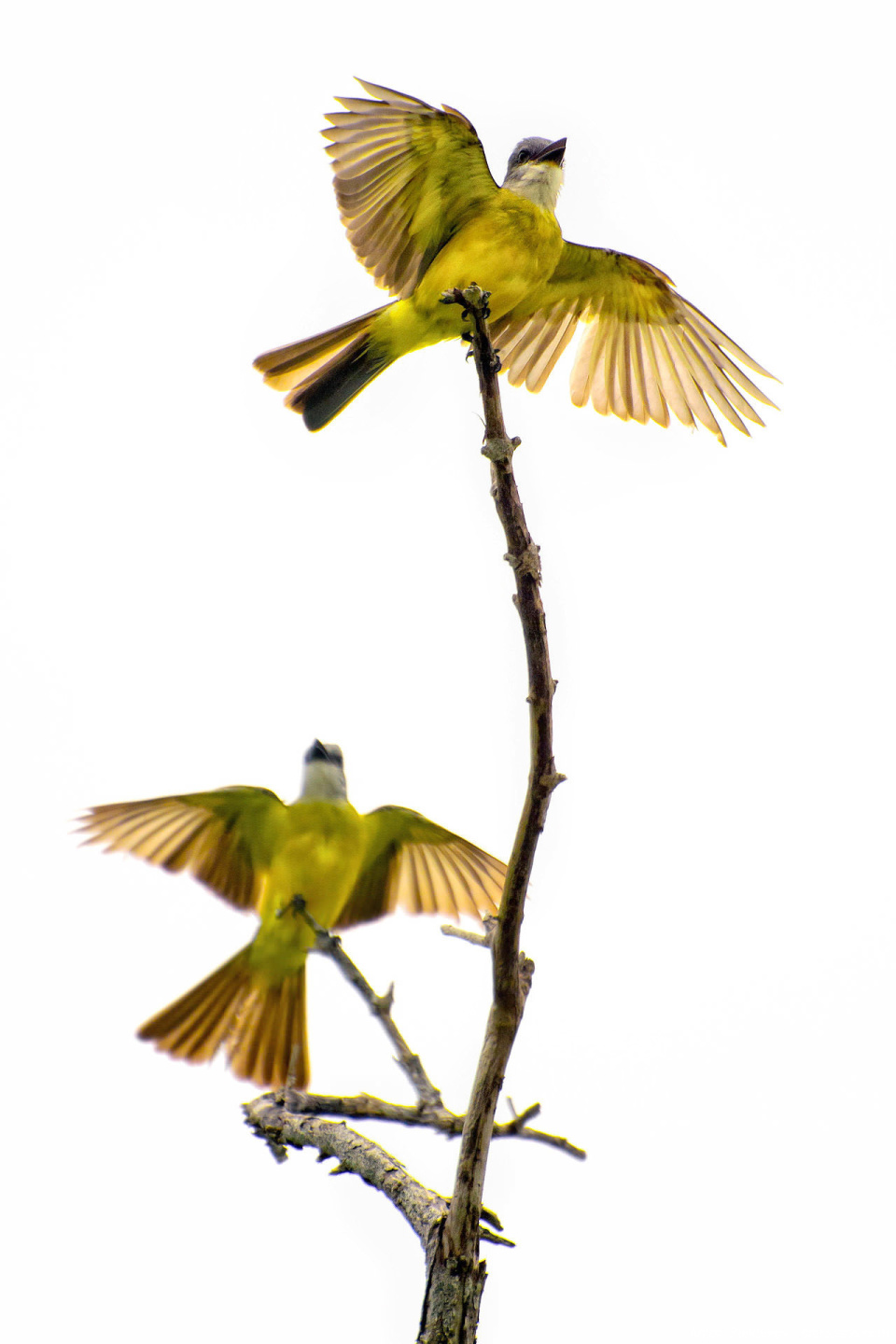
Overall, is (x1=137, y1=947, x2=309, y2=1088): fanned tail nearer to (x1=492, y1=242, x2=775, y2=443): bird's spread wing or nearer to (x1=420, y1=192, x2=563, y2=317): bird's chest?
(x1=420, y1=192, x2=563, y2=317): bird's chest

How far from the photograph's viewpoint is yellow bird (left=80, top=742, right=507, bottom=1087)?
15.1 feet

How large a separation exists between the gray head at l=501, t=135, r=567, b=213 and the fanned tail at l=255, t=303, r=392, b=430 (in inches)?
34.3

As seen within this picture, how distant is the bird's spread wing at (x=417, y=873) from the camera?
5004 mm

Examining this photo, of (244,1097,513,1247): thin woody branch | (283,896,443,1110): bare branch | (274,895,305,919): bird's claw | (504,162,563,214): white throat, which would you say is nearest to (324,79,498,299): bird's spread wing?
(504,162,563,214): white throat

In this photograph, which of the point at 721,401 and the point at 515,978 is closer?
the point at 515,978

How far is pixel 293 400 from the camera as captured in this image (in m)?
4.96

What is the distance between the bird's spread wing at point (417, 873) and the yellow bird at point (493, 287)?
1.66 metres

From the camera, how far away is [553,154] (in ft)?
17.0

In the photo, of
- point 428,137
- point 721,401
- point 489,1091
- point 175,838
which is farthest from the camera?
point 721,401

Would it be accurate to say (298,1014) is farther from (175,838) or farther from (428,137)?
(428,137)

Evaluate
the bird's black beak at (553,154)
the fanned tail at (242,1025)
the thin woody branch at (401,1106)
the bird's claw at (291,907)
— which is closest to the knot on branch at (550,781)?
the thin woody branch at (401,1106)

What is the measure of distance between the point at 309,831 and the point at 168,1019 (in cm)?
87

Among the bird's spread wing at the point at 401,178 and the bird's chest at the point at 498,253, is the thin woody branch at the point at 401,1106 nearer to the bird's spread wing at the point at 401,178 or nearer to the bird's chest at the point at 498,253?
the bird's chest at the point at 498,253

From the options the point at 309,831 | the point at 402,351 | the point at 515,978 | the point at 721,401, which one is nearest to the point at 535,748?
the point at 515,978
